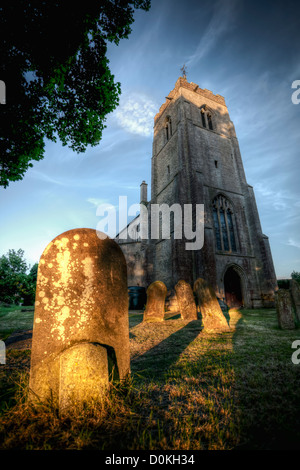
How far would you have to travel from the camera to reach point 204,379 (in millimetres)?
2393

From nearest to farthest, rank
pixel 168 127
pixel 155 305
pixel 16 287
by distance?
pixel 155 305 < pixel 16 287 < pixel 168 127

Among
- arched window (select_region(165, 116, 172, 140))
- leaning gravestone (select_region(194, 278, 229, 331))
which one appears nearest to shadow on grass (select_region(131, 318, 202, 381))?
leaning gravestone (select_region(194, 278, 229, 331))

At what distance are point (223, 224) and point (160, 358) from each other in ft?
47.9

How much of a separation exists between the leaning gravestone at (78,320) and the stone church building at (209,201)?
36.4 feet

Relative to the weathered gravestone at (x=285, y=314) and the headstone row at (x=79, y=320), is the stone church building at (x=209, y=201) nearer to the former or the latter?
the weathered gravestone at (x=285, y=314)

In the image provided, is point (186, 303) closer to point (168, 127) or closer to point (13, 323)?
point (13, 323)

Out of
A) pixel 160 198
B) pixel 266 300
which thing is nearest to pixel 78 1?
pixel 160 198

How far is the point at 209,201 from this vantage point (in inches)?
630

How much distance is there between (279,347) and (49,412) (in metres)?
3.93

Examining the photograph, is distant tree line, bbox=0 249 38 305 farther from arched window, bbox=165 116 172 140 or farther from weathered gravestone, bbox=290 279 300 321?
arched window, bbox=165 116 172 140

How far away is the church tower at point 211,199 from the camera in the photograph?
45.8 ft

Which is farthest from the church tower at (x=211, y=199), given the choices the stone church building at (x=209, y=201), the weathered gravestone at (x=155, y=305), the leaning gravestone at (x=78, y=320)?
the leaning gravestone at (x=78, y=320)

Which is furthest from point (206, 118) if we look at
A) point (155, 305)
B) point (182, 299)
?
point (155, 305)
